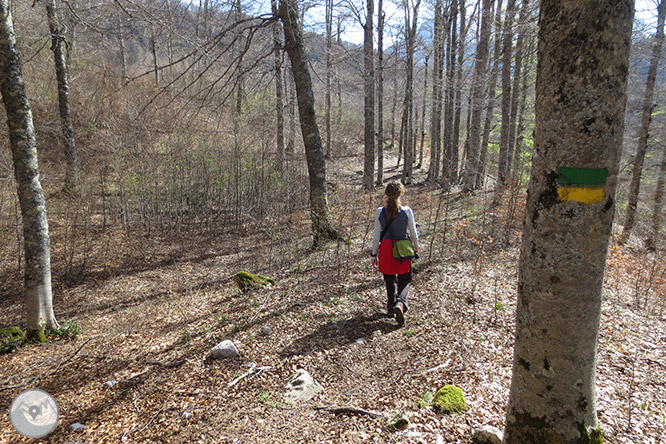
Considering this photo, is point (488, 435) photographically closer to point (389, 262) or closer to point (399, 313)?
point (399, 313)

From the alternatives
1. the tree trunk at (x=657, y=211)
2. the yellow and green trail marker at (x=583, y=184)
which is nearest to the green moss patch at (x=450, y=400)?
the yellow and green trail marker at (x=583, y=184)

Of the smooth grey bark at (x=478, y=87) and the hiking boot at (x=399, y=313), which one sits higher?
the smooth grey bark at (x=478, y=87)

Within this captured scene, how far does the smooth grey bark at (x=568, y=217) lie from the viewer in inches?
55.9

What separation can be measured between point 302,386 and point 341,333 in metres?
1.14

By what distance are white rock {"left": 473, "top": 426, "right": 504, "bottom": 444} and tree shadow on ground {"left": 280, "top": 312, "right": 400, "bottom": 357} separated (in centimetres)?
184

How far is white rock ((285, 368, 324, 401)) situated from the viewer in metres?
3.26

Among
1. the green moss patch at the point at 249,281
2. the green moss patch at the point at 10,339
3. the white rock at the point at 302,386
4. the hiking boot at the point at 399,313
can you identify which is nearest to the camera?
the white rock at the point at 302,386

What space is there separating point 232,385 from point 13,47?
5.22 m

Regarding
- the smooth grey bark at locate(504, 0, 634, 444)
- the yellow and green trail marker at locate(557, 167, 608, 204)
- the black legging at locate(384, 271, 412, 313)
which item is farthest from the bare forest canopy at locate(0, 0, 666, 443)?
the yellow and green trail marker at locate(557, 167, 608, 204)

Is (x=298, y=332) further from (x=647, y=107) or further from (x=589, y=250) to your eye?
(x=647, y=107)

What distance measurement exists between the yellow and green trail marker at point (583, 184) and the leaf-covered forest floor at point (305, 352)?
2072 millimetres

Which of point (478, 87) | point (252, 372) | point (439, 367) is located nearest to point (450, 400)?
point (439, 367)

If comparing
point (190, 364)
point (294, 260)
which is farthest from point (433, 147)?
point (190, 364)

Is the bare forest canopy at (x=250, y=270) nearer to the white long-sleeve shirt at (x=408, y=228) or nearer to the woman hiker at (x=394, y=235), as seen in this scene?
the woman hiker at (x=394, y=235)
